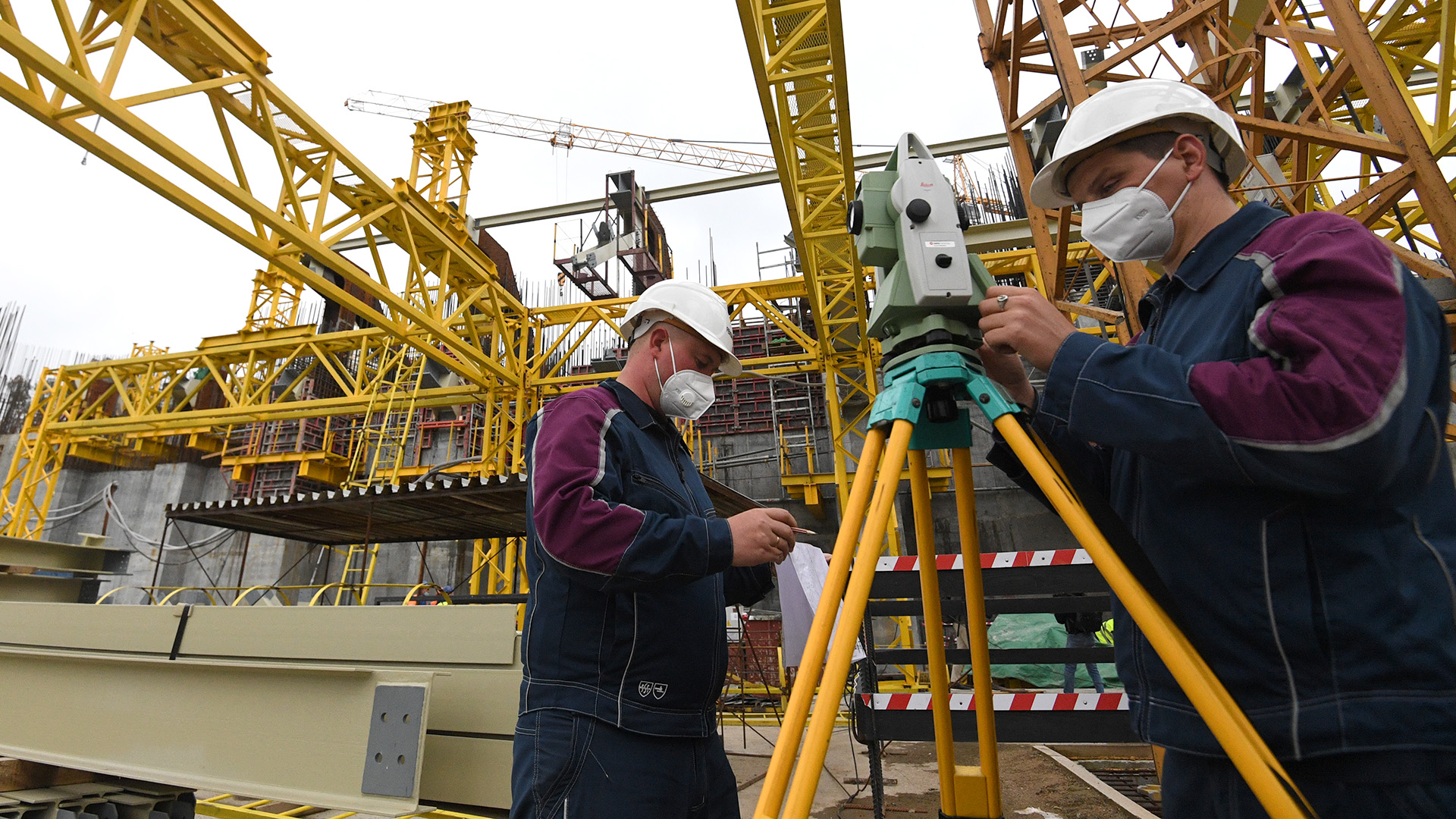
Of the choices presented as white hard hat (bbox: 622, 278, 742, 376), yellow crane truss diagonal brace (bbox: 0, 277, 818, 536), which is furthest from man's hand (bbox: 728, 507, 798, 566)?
yellow crane truss diagonal brace (bbox: 0, 277, 818, 536)

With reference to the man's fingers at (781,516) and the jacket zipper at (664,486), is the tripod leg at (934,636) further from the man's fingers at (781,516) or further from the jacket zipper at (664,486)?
the jacket zipper at (664,486)

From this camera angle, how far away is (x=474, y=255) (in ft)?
35.4

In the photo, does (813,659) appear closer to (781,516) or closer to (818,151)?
(781,516)

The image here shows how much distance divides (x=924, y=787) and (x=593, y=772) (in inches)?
175

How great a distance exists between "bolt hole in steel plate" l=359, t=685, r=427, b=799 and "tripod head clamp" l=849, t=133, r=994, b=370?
7.84 ft

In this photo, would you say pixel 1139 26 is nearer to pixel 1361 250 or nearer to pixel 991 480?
pixel 1361 250

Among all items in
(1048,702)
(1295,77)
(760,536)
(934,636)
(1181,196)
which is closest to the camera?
(1181,196)

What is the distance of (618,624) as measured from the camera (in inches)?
67.9

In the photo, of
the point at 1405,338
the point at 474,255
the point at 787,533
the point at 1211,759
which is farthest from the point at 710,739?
the point at 474,255

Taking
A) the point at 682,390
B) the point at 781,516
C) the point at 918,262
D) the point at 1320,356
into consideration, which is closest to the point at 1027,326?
the point at 918,262

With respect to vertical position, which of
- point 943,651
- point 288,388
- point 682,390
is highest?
point 288,388

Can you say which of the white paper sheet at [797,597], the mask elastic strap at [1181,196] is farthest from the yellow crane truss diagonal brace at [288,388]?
the mask elastic strap at [1181,196]

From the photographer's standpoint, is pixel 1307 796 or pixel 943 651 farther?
pixel 943 651

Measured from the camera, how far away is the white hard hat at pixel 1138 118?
4.28 feet
